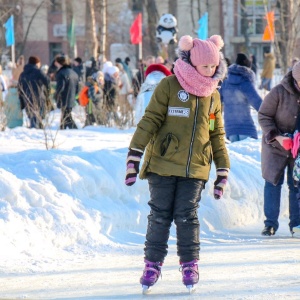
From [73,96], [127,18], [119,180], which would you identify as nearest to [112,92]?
[73,96]

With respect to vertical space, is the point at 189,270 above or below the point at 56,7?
below

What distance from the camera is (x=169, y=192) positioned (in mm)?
5625

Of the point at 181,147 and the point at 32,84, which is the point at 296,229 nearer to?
the point at 181,147

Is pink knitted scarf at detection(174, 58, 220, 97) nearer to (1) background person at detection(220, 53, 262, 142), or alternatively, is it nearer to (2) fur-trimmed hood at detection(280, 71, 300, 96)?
(2) fur-trimmed hood at detection(280, 71, 300, 96)

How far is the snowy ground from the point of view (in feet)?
19.0

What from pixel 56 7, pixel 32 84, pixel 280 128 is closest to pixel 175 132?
pixel 280 128

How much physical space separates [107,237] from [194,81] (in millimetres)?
2368

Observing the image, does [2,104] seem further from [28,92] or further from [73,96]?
[73,96]

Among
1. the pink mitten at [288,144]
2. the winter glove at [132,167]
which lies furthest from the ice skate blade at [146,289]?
the pink mitten at [288,144]

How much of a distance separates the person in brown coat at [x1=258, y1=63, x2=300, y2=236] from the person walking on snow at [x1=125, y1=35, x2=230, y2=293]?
A: 5.26 feet

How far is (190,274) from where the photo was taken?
18.4ft

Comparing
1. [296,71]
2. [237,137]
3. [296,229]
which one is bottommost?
[296,229]

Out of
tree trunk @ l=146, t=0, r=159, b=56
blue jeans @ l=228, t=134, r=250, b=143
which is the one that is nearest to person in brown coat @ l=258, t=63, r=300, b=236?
blue jeans @ l=228, t=134, r=250, b=143

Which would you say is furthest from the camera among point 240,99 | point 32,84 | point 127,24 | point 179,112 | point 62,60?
point 127,24
